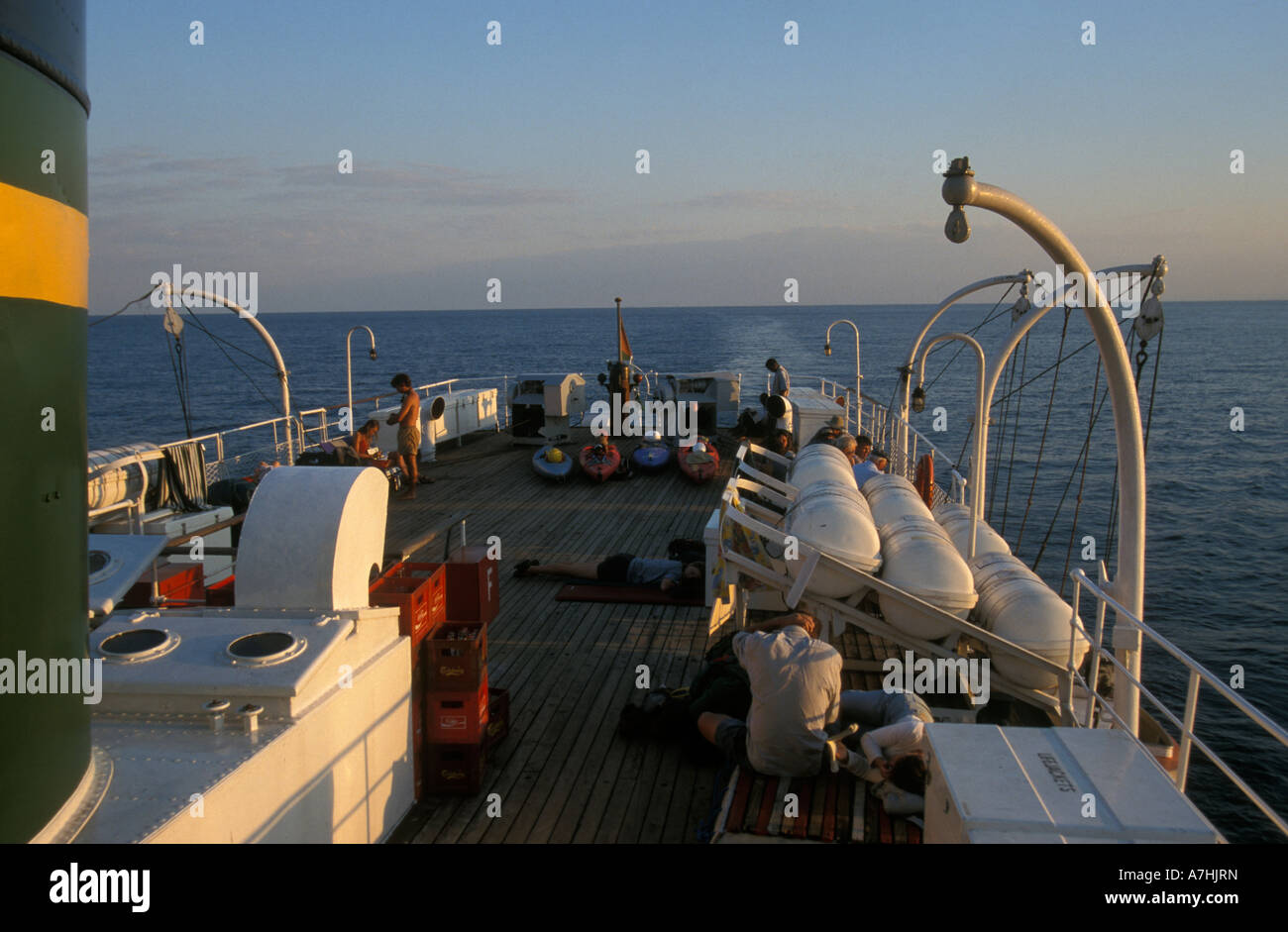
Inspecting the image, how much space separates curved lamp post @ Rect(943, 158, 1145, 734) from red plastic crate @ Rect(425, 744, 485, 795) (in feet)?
14.2

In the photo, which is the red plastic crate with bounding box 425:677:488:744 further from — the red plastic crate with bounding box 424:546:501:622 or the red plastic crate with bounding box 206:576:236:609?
the red plastic crate with bounding box 206:576:236:609

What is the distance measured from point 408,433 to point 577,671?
27.7 ft

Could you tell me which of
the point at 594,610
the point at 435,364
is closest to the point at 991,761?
the point at 594,610

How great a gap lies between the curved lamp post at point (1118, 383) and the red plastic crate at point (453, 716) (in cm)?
427

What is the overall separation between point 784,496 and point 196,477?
768 cm

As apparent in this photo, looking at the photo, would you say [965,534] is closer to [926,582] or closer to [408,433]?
[926,582]

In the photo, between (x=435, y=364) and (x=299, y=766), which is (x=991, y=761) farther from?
(x=435, y=364)

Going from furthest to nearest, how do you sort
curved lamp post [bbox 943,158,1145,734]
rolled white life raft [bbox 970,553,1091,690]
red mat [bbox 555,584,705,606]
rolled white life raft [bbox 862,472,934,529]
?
red mat [bbox 555,584,705,606]
rolled white life raft [bbox 862,472,934,529]
rolled white life raft [bbox 970,553,1091,690]
curved lamp post [bbox 943,158,1145,734]

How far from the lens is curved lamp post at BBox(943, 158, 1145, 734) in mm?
5617

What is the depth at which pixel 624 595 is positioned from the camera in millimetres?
10664

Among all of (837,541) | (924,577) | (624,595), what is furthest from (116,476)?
(924,577)

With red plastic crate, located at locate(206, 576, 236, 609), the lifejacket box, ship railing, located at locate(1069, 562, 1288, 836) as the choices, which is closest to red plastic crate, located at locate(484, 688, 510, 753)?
red plastic crate, located at locate(206, 576, 236, 609)

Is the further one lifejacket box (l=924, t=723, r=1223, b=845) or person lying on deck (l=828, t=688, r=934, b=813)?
person lying on deck (l=828, t=688, r=934, b=813)

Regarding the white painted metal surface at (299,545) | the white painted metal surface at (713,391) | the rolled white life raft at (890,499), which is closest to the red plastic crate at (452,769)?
the white painted metal surface at (299,545)
